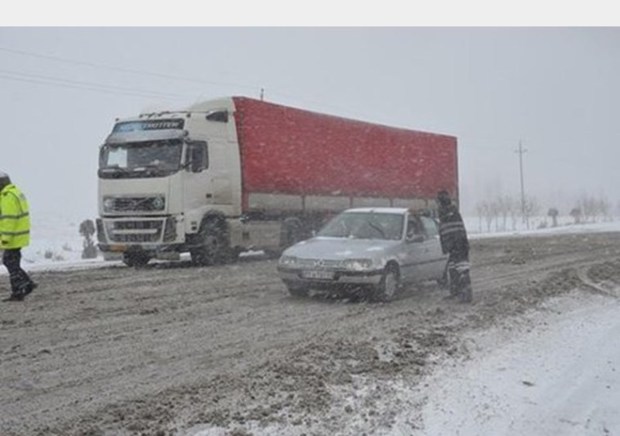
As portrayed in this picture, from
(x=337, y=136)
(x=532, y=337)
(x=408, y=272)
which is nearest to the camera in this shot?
(x=532, y=337)

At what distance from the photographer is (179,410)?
4844 mm

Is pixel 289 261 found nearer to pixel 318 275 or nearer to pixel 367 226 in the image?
pixel 318 275

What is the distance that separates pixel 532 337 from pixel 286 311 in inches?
125

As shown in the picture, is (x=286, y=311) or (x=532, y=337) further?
(x=286, y=311)

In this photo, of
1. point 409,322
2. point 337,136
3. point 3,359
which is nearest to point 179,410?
point 3,359

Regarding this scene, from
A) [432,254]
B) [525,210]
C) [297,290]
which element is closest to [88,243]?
[297,290]

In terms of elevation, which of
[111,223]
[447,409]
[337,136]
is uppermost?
[337,136]

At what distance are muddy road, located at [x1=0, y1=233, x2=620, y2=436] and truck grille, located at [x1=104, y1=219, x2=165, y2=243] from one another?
2.65 metres

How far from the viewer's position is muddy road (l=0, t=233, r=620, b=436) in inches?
186

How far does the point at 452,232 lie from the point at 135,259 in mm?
8371

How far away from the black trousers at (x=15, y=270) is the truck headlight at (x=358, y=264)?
4.59 meters

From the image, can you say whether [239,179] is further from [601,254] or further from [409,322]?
[601,254]

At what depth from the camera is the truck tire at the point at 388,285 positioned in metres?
9.89

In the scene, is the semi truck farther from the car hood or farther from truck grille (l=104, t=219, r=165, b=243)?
the car hood
